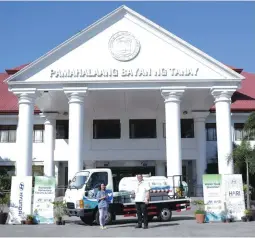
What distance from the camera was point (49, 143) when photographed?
30.4 metres

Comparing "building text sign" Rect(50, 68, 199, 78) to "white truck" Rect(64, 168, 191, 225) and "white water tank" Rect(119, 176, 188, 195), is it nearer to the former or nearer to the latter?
"white water tank" Rect(119, 176, 188, 195)

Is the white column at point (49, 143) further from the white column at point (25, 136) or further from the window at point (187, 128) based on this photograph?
the window at point (187, 128)

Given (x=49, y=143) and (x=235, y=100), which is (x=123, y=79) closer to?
(x=49, y=143)

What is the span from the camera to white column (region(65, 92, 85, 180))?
22594mm

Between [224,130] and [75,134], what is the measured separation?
863 cm

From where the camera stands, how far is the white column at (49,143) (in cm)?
3000

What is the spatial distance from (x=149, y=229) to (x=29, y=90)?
12.5m

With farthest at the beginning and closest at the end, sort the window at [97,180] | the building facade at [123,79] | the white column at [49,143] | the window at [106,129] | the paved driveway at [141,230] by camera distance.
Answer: the window at [106,129]
the white column at [49,143]
the building facade at [123,79]
the window at [97,180]
the paved driveway at [141,230]

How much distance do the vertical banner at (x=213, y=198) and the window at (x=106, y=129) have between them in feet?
49.0

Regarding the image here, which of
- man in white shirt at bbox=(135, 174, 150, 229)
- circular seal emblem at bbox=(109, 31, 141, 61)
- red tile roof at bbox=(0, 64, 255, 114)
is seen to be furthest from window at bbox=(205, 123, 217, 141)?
man in white shirt at bbox=(135, 174, 150, 229)

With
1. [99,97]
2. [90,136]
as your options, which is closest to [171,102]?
[99,97]

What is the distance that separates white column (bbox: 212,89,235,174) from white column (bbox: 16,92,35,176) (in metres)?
10.9

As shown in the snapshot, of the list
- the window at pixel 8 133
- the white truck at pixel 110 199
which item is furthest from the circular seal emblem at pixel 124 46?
the window at pixel 8 133

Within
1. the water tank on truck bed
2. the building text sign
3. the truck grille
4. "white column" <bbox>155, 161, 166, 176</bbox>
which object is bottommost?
the truck grille
